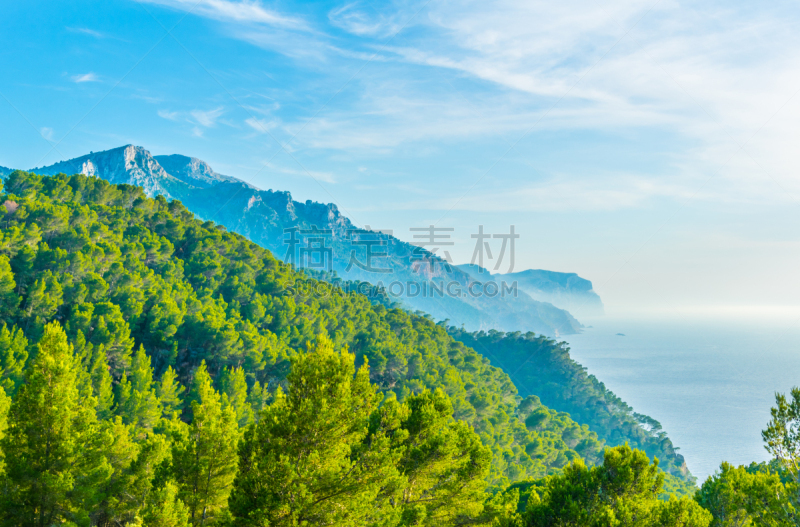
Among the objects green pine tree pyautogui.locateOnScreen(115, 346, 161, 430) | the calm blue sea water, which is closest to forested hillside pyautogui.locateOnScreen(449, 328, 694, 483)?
the calm blue sea water

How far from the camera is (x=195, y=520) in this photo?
13320 mm

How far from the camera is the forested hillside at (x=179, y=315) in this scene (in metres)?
26.0

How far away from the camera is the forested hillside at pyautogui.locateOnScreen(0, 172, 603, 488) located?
2595cm

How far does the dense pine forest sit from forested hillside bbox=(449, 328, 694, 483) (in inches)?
587

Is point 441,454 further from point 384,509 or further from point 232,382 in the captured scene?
point 232,382

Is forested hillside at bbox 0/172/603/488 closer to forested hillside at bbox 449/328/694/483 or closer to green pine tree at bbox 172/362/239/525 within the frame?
green pine tree at bbox 172/362/239/525

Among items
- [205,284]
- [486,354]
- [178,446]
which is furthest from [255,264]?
[486,354]

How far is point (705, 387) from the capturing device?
10388 centimetres

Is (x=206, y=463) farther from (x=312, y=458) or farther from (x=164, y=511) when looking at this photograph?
(x=312, y=458)

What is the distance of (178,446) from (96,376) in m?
12.9

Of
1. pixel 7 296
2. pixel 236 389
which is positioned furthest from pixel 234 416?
pixel 7 296

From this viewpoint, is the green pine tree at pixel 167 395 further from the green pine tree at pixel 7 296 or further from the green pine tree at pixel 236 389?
the green pine tree at pixel 7 296

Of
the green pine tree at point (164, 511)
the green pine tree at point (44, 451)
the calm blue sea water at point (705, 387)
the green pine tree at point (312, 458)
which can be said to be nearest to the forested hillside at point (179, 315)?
the green pine tree at point (44, 451)

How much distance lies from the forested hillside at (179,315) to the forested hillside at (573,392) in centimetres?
1321
